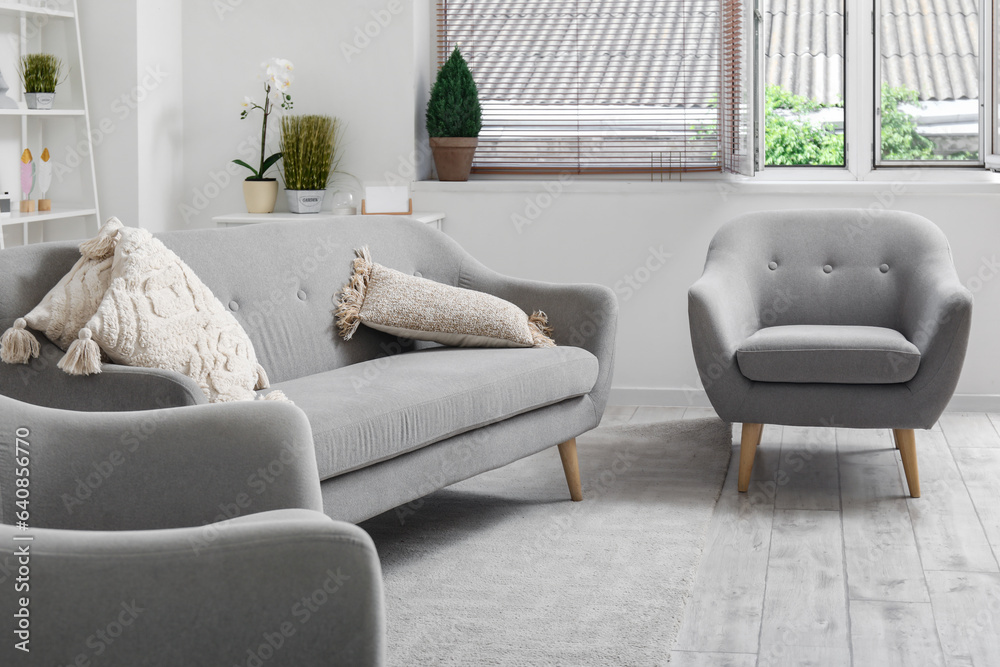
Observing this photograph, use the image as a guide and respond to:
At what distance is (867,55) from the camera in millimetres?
4441

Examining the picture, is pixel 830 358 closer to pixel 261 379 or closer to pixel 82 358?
pixel 261 379

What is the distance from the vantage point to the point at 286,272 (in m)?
2.96

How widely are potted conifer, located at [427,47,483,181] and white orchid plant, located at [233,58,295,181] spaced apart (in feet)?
1.97

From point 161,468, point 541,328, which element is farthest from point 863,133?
point 161,468

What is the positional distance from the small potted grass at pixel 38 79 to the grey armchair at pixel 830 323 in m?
2.44

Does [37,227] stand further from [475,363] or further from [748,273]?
[748,273]

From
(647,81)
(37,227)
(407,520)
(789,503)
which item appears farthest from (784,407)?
(37,227)

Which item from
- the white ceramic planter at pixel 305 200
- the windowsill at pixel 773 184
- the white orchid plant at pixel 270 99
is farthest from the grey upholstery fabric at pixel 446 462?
the white orchid plant at pixel 270 99

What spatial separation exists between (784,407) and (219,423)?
78.9 inches

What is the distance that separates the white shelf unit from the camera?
387 cm

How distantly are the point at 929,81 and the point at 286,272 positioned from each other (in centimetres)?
296

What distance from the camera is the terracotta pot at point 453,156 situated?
443 centimetres

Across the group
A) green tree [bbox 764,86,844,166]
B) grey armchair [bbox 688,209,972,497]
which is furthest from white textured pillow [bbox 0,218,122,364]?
green tree [bbox 764,86,844,166]

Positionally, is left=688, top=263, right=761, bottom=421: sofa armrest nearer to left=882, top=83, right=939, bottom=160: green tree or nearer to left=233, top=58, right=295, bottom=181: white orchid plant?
left=882, top=83, right=939, bottom=160: green tree
